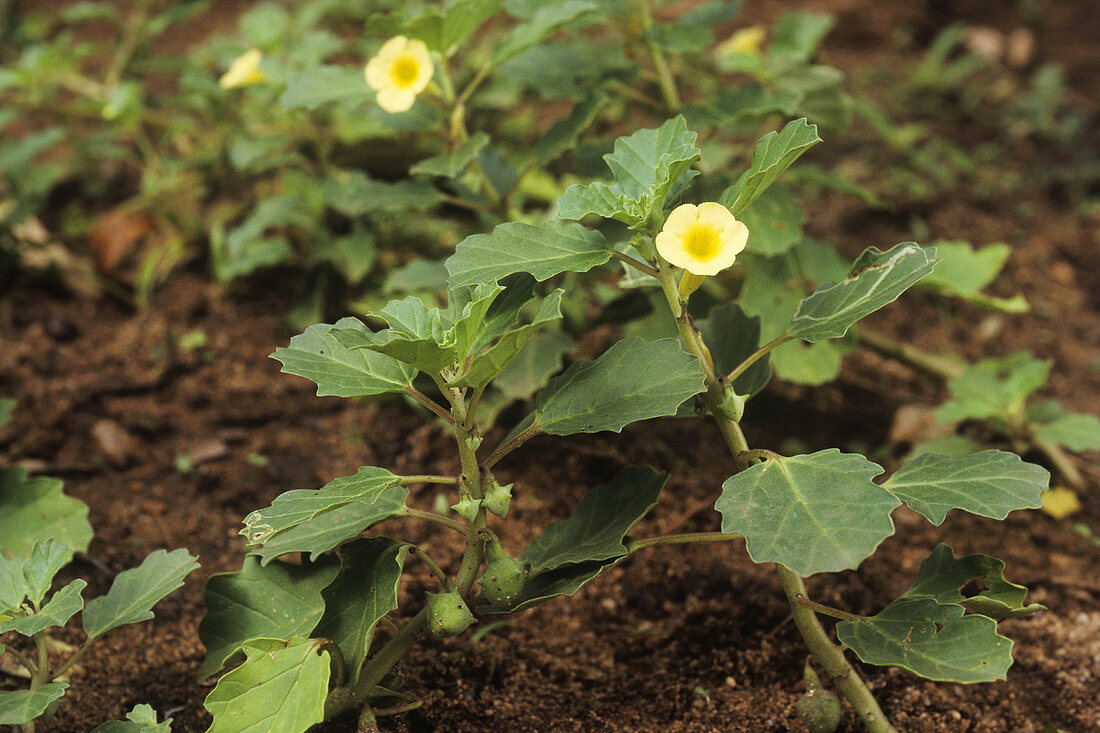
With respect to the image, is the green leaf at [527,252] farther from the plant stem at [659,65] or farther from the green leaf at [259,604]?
the plant stem at [659,65]

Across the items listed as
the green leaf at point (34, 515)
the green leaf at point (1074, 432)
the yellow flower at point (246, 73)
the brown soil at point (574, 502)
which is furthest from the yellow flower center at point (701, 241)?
the yellow flower at point (246, 73)

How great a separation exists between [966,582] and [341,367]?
3.08 ft

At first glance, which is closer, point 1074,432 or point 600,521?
point 600,521

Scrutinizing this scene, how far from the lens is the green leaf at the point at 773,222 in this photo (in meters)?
1.79

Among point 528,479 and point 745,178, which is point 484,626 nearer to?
point 528,479

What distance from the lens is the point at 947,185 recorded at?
9.89 ft

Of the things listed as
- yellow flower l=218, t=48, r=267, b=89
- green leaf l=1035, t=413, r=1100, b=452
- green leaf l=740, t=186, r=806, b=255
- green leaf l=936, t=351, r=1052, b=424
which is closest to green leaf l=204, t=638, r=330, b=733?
green leaf l=740, t=186, r=806, b=255

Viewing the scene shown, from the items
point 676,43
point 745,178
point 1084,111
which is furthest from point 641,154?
point 1084,111

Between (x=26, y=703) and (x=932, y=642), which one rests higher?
(x=26, y=703)

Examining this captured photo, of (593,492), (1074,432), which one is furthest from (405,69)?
(1074,432)

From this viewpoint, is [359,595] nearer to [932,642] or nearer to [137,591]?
[137,591]

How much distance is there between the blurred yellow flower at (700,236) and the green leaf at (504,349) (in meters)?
0.17

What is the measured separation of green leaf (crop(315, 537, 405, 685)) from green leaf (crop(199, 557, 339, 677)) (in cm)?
2

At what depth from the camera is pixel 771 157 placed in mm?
1164
